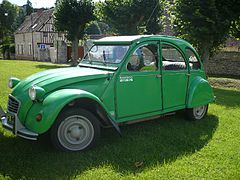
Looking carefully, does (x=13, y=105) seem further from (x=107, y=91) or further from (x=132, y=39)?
(x=132, y=39)

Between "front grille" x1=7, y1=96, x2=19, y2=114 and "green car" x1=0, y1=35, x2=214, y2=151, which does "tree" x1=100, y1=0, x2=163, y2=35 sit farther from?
"front grille" x1=7, y1=96, x2=19, y2=114

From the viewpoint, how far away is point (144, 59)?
203 inches

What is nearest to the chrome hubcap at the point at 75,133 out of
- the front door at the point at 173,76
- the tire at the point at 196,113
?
the front door at the point at 173,76

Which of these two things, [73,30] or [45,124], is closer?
[45,124]

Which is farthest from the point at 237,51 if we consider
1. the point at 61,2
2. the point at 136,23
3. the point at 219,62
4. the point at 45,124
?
the point at 45,124

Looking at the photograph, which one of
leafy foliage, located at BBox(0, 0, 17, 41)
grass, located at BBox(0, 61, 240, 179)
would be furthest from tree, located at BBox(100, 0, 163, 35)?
leafy foliage, located at BBox(0, 0, 17, 41)

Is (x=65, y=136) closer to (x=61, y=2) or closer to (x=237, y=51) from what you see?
(x=237, y=51)

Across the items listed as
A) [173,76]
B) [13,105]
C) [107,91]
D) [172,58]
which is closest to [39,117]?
[13,105]

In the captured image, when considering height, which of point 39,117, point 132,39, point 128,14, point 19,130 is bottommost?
point 19,130

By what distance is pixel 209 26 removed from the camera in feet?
36.8

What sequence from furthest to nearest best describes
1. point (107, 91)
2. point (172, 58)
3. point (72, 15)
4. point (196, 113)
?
point (72, 15), point (196, 113), point (172, 58), point (107, 91)

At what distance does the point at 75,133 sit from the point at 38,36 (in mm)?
38820

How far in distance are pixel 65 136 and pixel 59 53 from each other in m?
27.7

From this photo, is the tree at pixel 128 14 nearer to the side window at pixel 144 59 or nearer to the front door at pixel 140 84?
the side window at pixel 144 59
